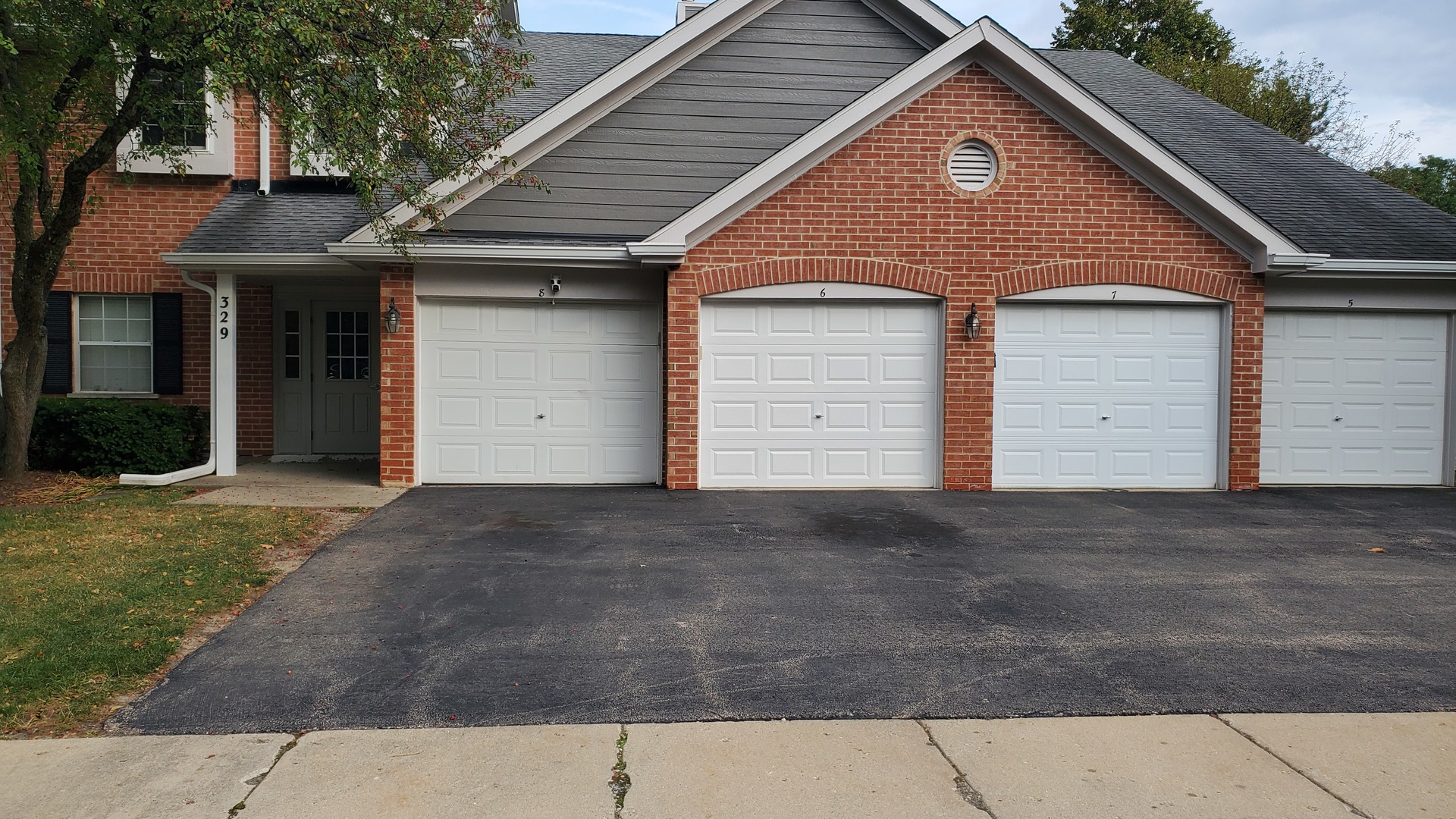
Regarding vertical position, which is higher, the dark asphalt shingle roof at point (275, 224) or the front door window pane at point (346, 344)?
the dark asphalt shingle roof at point (275, 224)

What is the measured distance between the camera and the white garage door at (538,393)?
11344 millimetres

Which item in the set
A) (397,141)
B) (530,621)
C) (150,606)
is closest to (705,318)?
(397,141)

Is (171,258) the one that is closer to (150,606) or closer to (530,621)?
(150,606)

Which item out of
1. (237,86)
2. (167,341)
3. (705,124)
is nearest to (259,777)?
(237,86)

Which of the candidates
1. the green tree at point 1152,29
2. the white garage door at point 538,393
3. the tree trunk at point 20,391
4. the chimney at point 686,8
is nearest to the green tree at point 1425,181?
the green tree at point 1152,29

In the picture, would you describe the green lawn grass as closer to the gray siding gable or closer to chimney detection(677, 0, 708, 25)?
the gray siding gable

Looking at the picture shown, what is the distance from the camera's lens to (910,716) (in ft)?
14.8

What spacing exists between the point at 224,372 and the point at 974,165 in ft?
30.9

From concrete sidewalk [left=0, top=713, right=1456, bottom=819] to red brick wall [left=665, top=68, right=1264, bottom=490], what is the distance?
6853mm

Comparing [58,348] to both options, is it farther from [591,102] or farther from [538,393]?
[591,102]

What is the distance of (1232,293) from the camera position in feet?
36.7

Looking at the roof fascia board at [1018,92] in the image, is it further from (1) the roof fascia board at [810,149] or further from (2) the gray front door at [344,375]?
(2) the gray front door at [344,375]

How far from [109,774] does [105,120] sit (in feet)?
27.6

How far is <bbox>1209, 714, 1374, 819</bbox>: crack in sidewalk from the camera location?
367 centimetres
